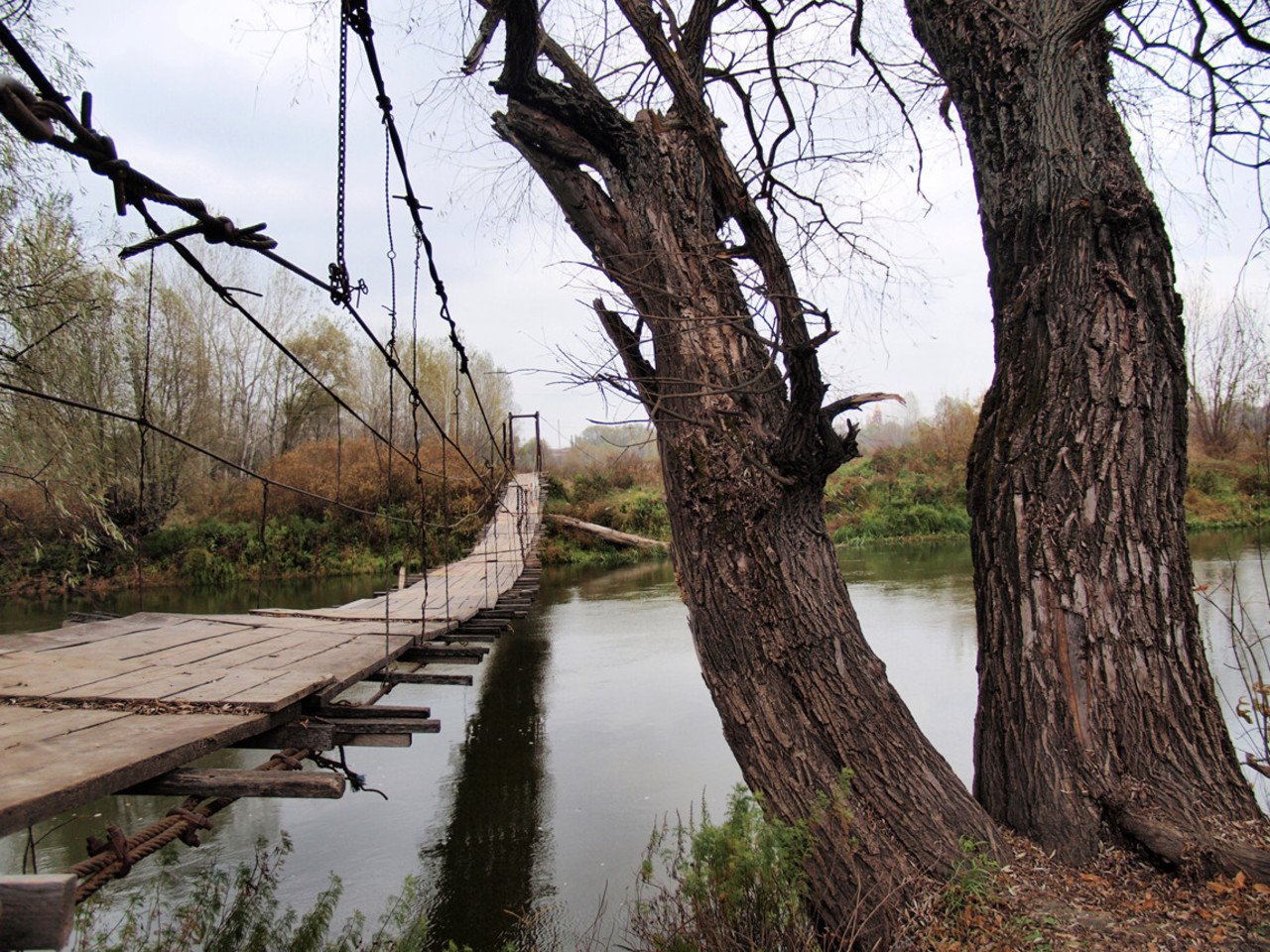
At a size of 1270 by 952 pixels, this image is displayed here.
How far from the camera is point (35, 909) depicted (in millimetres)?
847

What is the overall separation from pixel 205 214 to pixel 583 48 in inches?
78.6

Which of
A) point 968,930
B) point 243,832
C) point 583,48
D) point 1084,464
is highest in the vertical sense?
point 583,48

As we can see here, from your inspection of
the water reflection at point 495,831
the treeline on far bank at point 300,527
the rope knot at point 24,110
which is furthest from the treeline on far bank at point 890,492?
the rope knot at point 24,110

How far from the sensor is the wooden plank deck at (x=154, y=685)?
132 centimetres

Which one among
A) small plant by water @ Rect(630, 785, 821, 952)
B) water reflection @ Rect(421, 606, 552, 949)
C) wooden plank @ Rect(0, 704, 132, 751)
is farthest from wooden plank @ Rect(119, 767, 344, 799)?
water reflection @ Rect(421, 606, 552, 949)

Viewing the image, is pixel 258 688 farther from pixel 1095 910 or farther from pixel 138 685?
pixel 1095 910

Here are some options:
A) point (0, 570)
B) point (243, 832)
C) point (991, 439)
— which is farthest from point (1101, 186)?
point (0, 570)

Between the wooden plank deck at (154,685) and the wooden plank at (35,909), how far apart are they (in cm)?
29

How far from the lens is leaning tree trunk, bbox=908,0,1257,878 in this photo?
77.4 inches

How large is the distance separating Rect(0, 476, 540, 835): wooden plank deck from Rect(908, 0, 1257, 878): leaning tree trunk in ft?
5.84

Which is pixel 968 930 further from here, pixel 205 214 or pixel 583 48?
pixel 583 48

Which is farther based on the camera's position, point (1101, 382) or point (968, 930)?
point (1101, 382)

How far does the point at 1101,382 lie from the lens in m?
2.06

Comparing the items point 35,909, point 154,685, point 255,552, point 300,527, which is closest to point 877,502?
point 300,527
